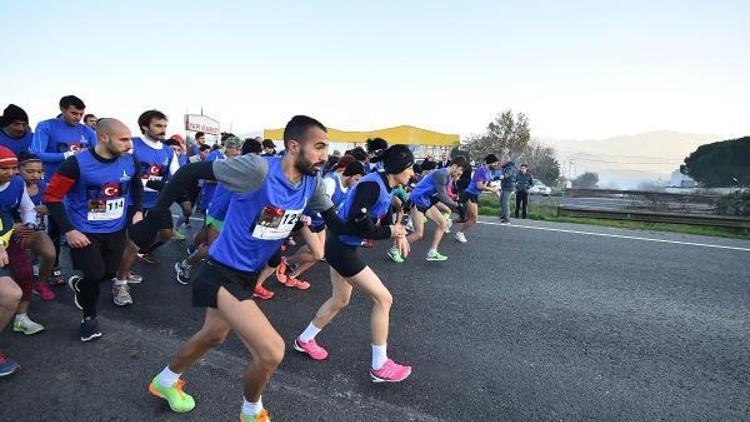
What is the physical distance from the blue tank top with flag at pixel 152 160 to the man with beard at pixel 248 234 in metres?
3.14

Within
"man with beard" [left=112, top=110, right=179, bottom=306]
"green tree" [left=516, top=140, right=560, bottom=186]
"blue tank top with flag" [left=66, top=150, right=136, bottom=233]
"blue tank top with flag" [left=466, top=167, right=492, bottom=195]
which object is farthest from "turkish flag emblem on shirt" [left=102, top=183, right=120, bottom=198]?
"green tree" [left=516, top=140, right=560, bottom=186]

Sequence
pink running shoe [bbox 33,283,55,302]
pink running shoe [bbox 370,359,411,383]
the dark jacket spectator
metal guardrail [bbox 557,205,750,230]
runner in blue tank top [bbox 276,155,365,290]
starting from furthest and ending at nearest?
the dark jacket spectator < metal guardrail [bbox 557,205,750,230] < runner in blue tank top [bbox 276,155,365,290] < pink running shoe [bbox 33,283,55,302] < pink running shoe [bbox 370,359,411,383]

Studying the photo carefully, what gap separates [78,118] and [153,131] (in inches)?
42.1

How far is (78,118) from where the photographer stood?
5.36 metres

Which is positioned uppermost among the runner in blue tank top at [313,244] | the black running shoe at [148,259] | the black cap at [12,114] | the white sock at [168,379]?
the black cap at [12,114]

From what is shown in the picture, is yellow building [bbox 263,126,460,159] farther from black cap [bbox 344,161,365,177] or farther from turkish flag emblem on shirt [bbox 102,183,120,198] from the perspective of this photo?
turkish flag emblem on shirt [bbox 102,183,120,198]

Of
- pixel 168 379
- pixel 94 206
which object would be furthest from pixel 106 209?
pixel 168 379

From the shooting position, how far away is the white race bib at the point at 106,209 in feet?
12.4

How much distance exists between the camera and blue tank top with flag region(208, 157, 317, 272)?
245 cm

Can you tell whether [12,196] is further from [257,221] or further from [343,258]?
[343,258]

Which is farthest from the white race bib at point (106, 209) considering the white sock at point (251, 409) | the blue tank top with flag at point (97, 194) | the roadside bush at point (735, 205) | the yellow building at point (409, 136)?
the yellow building at point (409, 136)

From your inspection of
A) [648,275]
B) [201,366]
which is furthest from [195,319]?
[648,275]

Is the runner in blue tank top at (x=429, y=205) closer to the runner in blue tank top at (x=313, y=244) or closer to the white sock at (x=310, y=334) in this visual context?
the runner in blue tank top at (x=313, y=244)

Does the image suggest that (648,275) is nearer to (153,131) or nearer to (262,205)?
(262,205)
